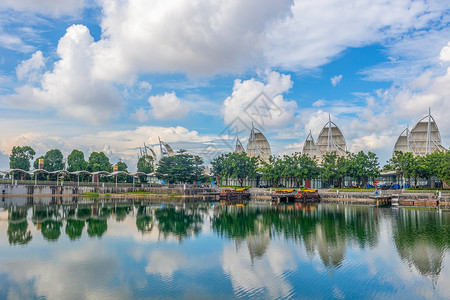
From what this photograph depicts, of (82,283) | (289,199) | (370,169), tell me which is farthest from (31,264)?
(370,169)

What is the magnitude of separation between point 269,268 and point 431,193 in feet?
169

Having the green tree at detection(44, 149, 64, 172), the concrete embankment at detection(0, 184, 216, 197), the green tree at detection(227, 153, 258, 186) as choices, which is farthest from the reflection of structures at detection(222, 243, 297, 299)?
the green tree at detection(44, 149, 64, 172)

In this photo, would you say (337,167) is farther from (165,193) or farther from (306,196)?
(165,193)

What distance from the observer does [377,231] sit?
107 ft

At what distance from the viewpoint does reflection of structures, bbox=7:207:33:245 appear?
27706mm

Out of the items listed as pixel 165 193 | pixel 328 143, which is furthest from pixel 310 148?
pixel 165 193

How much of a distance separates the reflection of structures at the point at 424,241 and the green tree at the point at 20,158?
97.2 meters

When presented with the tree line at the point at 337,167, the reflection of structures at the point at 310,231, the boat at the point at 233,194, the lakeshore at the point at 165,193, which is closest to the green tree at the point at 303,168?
the tree line at the point at 337,167

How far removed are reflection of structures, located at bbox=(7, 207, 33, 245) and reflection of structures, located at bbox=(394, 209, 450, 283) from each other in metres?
28.9

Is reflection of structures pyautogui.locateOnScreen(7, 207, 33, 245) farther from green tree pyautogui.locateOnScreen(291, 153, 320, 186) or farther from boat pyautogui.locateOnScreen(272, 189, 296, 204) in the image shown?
green tree pyautogui.locateOnScreen(291, 153, 320, 186)

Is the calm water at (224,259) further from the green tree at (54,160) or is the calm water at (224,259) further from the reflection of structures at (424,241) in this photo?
the green tree at (54,160)

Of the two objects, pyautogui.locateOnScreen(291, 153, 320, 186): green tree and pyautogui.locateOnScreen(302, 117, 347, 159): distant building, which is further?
pyautogui.locateOnScreen(302, 117, 347, 159): distant building

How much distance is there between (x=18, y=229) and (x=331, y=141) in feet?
300

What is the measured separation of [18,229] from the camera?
32750 mm
